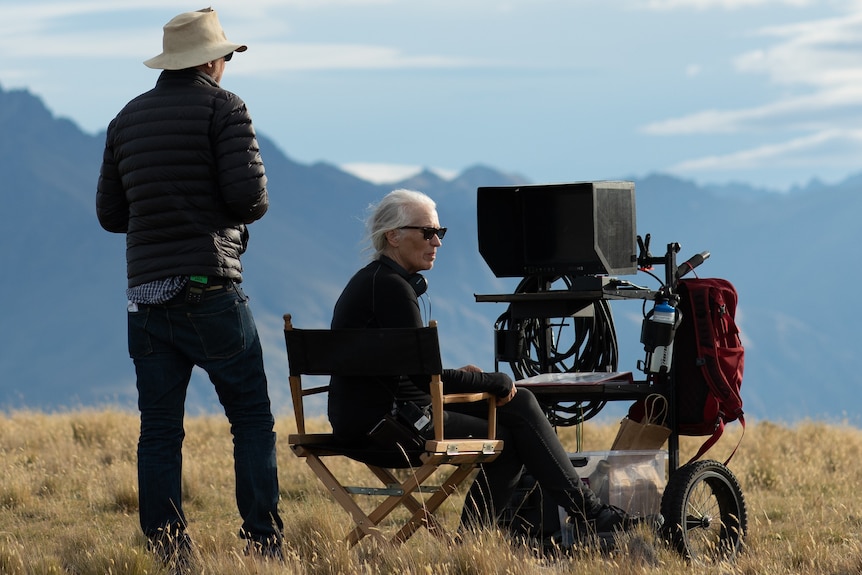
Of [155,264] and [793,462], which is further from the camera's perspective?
[793,462]

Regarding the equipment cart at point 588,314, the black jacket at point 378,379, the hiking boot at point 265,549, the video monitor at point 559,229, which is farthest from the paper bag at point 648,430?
the hiking boot at point 265,549

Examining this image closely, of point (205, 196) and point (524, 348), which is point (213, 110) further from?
point (524, 348)

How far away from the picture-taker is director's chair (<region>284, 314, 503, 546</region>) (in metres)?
4.38

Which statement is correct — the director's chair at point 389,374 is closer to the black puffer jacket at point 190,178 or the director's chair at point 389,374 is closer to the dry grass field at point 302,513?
the dry grass field at point 302,513

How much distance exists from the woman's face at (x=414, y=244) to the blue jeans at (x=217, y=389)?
0.60m

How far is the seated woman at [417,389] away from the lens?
456 centimetres

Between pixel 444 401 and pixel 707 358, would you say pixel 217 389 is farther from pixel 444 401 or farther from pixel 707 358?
pixel 707 358

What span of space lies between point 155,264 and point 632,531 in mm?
2035

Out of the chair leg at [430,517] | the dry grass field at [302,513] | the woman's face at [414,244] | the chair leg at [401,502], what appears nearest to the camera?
the dry grass field at [302,513]

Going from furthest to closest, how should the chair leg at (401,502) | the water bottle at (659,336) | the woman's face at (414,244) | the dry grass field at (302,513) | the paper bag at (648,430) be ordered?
the paper bag at (648,430) → the water bottle at (659,336) → the woman's face at (414,244) → the chair leg at (401,502) → the dry grass field at (302,513)

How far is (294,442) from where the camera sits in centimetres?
481

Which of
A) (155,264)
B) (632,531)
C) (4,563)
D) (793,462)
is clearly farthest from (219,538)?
(793,462)

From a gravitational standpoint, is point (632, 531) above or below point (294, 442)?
below

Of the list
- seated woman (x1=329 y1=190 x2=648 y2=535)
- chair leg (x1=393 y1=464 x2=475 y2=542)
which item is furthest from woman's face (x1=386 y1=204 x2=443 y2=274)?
chair leg (x1=393 y1=464 x2=475 y2=542)
